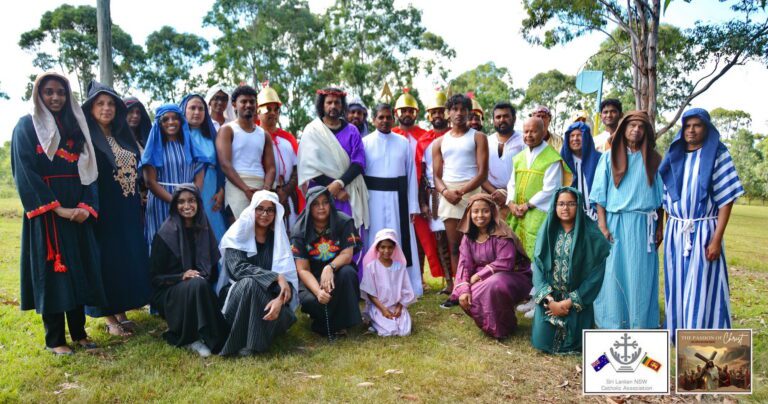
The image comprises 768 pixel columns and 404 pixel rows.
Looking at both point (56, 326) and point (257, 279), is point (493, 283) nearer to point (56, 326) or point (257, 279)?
point (257, 279)

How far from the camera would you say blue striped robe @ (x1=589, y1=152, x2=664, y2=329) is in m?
4.24

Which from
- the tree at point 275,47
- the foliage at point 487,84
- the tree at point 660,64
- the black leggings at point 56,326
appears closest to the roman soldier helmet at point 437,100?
the black leggings at point 56,326

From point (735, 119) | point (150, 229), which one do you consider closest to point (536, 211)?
point (150, 229)

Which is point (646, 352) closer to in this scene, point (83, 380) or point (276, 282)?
point (276, 282)

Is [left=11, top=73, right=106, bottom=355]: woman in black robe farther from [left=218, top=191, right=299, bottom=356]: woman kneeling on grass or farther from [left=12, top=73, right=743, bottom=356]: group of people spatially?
[left=218, top=191, right=299, bottom=356]: woman kneeling on grass

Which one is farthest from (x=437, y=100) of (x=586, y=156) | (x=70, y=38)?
(x=70, y=38)

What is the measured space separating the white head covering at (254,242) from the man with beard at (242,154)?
0.81 meters

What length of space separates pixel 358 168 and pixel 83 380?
9.85 ft

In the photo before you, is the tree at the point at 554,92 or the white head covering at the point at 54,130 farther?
the tree at the point at 554,92

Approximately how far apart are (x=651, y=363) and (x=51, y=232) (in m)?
4.32

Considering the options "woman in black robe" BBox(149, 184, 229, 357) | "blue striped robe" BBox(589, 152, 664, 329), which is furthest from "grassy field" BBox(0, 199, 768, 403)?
"blue striped robe" BBox(589, 152, 664, 329)

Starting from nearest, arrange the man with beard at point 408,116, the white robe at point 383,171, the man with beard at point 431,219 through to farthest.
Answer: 1. the white robe at point 383,171
2. the man with beard at point 431,219
3. the man with beard at point 408,116

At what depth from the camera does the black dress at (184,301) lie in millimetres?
3865

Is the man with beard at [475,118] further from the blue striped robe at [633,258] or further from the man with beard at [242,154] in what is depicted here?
the man with beard at [242,154]
